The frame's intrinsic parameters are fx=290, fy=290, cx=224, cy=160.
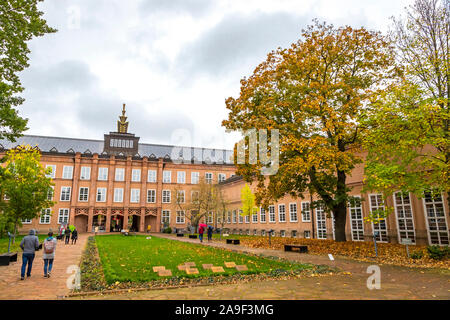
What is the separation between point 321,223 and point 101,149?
131 ft

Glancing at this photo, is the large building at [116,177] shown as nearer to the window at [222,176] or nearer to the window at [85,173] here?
the window at [85,173]

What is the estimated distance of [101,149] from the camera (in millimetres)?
51688

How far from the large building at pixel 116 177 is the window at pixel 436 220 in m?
27.6

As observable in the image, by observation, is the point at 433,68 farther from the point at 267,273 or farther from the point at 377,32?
the point at 267,273

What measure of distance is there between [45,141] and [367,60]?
1982 inches

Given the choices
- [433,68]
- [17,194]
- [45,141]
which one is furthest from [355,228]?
[45,141]

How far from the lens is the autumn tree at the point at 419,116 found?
1251cm

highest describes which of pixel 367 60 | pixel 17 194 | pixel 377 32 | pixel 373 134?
pixel 377 32

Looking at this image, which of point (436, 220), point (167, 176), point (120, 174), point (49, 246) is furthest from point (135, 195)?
point (436, 220)

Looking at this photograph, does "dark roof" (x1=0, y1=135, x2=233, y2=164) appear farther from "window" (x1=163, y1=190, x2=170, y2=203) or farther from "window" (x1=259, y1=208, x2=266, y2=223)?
"window" (x1=259, y1=208, x2=266, y2=223)

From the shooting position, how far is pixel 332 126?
51.3 feet

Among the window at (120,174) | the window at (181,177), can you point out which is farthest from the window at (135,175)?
the window at (181,177)

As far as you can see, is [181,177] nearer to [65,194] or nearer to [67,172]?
[67,172]

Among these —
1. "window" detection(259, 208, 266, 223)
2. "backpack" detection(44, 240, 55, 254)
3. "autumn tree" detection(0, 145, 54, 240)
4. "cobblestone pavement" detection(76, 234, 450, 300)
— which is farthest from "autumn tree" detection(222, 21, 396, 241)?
"window" detection(259, 208, 266, 223)
